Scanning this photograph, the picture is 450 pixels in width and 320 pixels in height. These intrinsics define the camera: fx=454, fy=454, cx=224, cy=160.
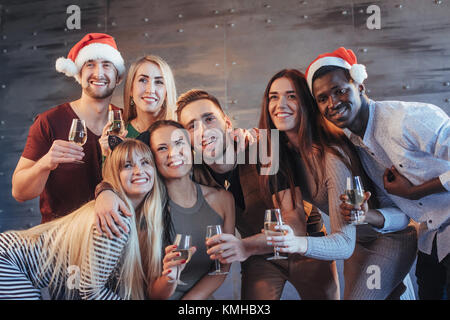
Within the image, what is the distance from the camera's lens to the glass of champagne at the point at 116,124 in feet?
9.20

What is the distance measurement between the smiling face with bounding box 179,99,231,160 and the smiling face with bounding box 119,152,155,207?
33 centimetres

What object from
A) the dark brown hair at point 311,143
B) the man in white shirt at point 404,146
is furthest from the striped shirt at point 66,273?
the man in white shirt at point 404,146

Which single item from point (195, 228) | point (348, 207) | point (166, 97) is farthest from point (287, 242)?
point (166, 97)

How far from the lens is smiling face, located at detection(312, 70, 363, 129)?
276 cm

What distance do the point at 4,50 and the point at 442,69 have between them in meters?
3.00

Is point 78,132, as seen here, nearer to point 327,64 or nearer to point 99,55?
point 99,55

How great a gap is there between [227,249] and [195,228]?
0.23m

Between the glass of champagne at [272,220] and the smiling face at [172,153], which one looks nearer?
the glass of champagne at [272,220]

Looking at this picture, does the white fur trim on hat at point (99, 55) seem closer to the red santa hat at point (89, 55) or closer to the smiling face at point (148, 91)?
the red santa hat at point (89, 55)

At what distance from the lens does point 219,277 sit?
9.16 ft

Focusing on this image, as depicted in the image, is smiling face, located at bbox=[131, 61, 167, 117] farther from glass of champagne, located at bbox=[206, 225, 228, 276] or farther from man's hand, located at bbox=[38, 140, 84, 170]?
glass of champagne, located at bbox=[206, 225, 228, 276]

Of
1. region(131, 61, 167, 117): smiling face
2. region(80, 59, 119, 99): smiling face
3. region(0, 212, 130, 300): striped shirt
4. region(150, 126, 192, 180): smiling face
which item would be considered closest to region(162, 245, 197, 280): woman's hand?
region(0, 212, 130, 300): striped shirt

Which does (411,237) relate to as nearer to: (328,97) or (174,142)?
(328,97)

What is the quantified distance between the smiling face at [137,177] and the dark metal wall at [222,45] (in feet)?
1.47
